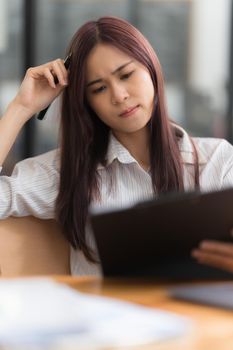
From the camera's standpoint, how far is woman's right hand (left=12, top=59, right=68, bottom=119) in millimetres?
2043

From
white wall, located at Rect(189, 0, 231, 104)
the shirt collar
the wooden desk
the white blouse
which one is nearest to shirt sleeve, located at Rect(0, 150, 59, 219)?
the white blouse

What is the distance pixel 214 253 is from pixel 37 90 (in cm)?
94

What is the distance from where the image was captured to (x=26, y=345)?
3.06ft

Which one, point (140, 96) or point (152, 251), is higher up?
point (140, 96)

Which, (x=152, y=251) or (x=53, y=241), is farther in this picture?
(x=53, y=241)

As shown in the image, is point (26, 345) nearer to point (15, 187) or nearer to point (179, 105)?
point (15, 187)

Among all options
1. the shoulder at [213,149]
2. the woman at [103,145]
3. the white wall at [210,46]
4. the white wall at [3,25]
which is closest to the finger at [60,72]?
the woman at [103,145]

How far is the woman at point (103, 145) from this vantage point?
192cm

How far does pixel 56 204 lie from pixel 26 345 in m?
1.02

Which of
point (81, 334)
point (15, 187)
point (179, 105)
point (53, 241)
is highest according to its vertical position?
point (81, 334)

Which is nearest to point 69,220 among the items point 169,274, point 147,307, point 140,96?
point 140,96

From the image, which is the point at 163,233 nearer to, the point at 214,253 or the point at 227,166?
the point at 214,253

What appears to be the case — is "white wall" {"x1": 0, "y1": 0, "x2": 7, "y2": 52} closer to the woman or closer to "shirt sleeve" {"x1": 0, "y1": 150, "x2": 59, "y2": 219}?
the woman

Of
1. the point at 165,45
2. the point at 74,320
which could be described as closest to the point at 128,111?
the point at 74,320
